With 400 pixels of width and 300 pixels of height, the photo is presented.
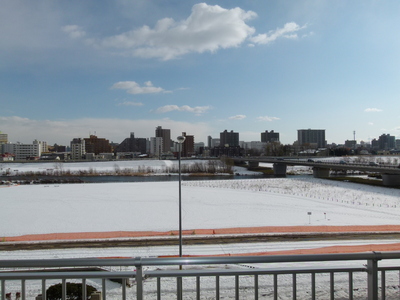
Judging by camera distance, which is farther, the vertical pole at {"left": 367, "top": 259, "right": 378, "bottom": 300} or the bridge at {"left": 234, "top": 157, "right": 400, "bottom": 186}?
the bridge at {"left": 234, "top": 157, "right": 400, "bottom": 186}

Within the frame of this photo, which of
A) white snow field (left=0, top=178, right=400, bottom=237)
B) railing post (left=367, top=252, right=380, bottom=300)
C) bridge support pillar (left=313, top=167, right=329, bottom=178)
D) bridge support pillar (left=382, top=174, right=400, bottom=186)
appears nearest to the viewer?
railing post (left=367, top=252, right=380, bottom=300)

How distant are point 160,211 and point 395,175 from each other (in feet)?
134

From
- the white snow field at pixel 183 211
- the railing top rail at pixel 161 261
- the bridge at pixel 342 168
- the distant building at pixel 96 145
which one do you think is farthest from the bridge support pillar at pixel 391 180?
the distant building at pixel 96 145

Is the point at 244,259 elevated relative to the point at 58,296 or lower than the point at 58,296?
elevated

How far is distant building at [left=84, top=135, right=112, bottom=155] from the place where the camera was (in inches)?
7200

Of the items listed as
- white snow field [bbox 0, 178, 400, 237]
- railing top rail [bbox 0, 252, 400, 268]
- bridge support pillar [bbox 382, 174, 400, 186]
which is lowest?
white snow field [bbox 0, 178, 400, 237]

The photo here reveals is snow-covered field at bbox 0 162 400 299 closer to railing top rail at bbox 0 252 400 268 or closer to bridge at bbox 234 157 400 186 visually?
railing top rail at bbox 0 252 400 268

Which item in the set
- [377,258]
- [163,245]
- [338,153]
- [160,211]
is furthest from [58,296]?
[338,153]

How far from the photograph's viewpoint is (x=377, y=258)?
3.11 meters

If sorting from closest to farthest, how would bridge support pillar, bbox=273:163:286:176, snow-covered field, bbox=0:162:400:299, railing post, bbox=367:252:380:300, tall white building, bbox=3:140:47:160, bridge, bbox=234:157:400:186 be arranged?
railing post, bbox=367:252:380:300 → snow-covered field, bbox=0:162:400:299 → bridge, bbox=234:157:400:186 → bridge support pillar, bbox=273:163:286:176 → tall white building, bbox=3:140:47:160

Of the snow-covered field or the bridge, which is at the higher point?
the bridge

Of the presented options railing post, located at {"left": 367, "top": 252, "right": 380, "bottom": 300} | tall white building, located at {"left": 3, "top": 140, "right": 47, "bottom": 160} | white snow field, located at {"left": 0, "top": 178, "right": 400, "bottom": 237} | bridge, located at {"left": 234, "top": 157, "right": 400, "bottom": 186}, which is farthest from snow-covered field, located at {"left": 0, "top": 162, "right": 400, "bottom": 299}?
tall white building, located at {"left": 3, "top": 140, "right": 47, "bottom": 160}

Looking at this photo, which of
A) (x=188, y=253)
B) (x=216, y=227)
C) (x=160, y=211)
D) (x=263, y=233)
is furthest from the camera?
(x=160, y=211)

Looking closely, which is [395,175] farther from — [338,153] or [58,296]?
[338,153]
